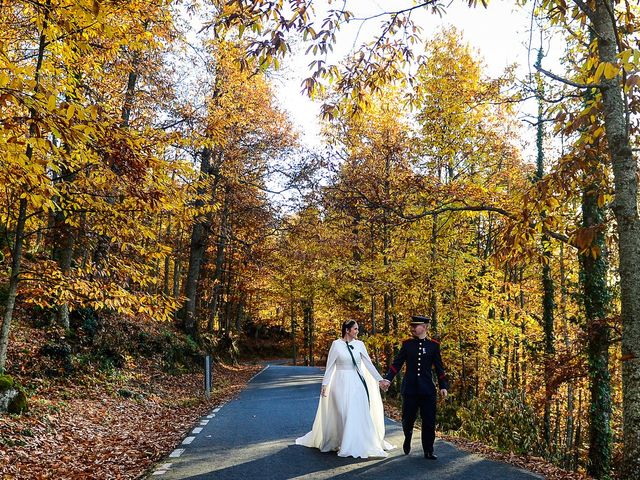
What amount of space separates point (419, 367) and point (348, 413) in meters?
1.37

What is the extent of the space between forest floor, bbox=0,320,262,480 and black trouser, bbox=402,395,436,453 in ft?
12.9

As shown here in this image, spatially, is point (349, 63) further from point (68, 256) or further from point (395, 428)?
point (68, 256)

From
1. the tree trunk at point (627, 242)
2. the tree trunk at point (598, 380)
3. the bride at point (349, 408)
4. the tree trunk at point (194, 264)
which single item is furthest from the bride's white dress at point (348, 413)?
the tree trunk at point (194, 264)

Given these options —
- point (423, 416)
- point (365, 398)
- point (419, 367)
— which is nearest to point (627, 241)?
point (419, 367)

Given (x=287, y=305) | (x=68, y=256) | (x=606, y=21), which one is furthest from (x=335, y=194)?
(x=287, y=305)

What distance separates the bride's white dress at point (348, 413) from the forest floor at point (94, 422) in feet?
8.62

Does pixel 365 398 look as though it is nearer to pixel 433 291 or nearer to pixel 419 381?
pixel 419 381

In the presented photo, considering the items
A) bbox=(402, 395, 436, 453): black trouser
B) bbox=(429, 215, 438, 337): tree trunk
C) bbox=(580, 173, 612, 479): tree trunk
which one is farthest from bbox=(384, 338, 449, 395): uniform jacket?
bbox=(429, 215, 438, 337): tree trunk

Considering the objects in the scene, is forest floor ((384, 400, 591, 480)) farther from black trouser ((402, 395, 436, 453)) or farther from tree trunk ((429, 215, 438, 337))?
tree trunk ((429, 215, 438, 337))

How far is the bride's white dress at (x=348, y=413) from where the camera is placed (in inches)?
318

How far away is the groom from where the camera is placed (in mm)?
8047

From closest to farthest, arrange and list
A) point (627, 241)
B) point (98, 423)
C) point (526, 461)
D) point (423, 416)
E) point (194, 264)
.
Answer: point (627, 241) → point (526, 461) → point (423, 416) → point (98, 423) → point (194, 264)

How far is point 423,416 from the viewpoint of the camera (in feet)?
26.2

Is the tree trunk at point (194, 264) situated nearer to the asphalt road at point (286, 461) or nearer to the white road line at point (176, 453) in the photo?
the asphalt road at point (286, 461)
